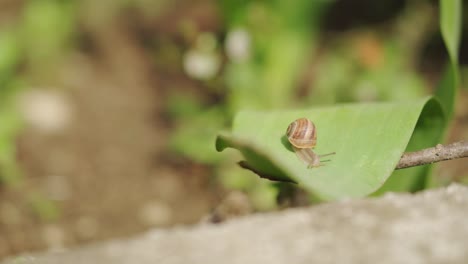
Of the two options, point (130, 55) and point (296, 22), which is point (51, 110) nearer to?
A: point (130, 55)

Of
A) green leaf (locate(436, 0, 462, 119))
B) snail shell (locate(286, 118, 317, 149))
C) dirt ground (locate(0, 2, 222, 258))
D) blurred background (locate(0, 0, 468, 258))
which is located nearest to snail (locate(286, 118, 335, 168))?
snail shell (locate(286, 118, 317, 149))

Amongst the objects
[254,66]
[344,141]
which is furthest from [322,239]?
[254,66]

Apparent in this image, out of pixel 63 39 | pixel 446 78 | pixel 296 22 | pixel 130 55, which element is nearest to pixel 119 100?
pixel 130 55

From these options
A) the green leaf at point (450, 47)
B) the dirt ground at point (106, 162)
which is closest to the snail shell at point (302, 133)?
the green leaf at point (450, 47)

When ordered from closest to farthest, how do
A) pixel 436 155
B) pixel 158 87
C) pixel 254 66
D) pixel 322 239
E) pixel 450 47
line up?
pixel 322 239 < pixel 436 155 < pixel 450 47 < pixel 254 66 < pixel 158 87

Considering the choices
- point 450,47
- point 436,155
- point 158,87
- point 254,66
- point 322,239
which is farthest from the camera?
point 158,87

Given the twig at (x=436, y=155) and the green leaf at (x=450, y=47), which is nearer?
the twig at (x=436, y=155)

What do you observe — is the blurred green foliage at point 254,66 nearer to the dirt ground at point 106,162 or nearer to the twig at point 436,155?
the dirt ground at point 106,162

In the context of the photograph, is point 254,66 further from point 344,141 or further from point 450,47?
point 344,141
